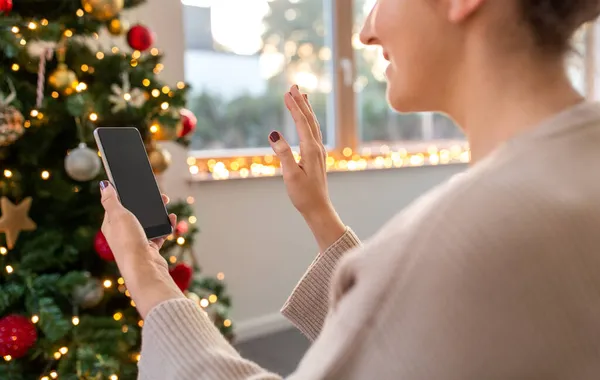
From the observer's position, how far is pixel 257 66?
2727mm

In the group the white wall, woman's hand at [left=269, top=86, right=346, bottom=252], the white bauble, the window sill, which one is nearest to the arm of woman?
woman's hand at [left=269, top=86, right=346, bottom=252]

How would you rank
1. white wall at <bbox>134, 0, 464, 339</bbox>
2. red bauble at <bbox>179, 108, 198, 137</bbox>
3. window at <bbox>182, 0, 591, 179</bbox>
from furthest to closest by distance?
window at <bbox>182, 0, 591, 179</bbox>, white wall at <bbox>134, 0, 464, 339</bbox>, red bauble at <bbox>179, 108, 198, 137</bbox>

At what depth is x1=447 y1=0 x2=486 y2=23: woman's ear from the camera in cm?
50

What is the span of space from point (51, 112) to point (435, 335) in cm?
130

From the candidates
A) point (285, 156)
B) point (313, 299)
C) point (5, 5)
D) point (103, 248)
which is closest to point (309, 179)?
point (285, 156)

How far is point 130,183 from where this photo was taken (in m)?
0.89

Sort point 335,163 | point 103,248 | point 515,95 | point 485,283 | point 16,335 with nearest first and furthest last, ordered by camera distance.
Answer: point 485,283
point 515,95
point 16,335
point 103,248
point 335,163

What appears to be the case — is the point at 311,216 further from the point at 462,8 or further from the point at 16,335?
the point at 16,335

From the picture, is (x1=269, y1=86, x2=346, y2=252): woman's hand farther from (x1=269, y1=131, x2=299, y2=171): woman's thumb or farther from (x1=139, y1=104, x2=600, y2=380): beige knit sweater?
(x1=139, y1=104, x2=600, y2=380): beige knit sweater

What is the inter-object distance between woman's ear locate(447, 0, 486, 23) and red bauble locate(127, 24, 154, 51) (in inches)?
50.3

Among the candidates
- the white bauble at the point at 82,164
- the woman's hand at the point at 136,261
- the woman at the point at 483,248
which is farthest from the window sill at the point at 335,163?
the woman at the point at 483,248

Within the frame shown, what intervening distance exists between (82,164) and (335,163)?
160cm

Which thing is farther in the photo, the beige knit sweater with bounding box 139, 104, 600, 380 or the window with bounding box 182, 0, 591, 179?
the window with bounding box 182, 0, 591, 179

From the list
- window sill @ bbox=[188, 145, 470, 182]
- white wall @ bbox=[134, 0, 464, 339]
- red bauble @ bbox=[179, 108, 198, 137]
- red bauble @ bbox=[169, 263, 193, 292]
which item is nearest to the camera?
red bauble @ bbox=[169, 263, 193, 292]
